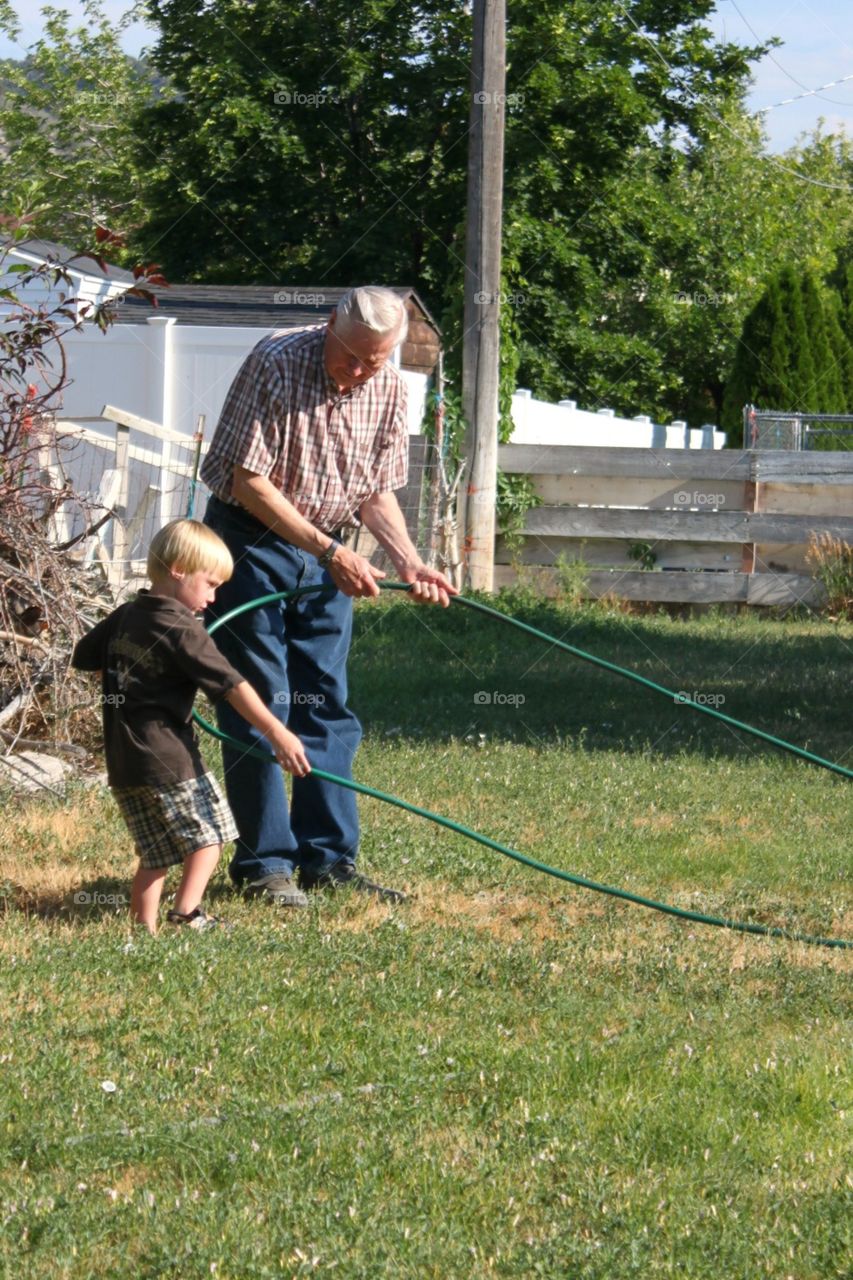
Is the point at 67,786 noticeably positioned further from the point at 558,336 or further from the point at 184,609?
the point at 558,336

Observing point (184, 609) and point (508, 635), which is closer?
point (184, 609)

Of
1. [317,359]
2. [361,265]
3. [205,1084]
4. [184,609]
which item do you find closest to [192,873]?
[184,609]

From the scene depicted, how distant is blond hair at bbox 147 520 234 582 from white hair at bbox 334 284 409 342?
2.54ft

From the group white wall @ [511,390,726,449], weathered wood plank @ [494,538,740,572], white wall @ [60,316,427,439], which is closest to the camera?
weathered wood plank @ [494,538,740,572]

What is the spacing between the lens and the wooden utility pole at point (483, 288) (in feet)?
46.1

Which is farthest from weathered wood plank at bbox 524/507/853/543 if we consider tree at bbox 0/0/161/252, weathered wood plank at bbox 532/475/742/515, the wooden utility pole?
tree at bbox 0/0/161/252

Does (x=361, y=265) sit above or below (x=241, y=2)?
below

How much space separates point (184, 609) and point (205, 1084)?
1.54 meters

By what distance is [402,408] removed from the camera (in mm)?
5242

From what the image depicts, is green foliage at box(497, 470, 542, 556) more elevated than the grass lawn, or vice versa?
green foliage at box(497, 470, 542, 556)

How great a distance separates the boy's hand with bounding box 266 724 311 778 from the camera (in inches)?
177

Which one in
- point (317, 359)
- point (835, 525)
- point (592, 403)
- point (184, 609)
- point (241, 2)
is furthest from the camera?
point (592, 403)

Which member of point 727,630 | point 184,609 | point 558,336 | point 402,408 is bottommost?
point 727,630

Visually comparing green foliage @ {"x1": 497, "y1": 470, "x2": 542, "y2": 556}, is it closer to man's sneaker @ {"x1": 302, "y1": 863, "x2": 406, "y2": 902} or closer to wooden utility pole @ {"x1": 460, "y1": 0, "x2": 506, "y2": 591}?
wooden utility pole @ {"x1": 460, "y1": 0, "x2": 506, "y2": 591}
